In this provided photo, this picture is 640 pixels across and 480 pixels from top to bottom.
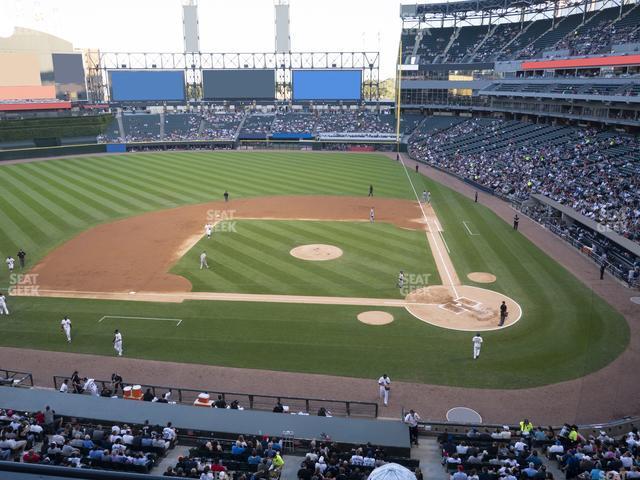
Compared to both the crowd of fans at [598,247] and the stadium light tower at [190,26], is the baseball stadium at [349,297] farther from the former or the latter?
the stadium light tower at [190,26]

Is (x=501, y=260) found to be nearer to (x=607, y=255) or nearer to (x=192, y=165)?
(x=607, y=255)

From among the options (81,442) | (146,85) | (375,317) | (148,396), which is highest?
(146,85)

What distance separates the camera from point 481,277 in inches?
1152

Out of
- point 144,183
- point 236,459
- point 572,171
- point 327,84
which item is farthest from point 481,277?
point 327,84

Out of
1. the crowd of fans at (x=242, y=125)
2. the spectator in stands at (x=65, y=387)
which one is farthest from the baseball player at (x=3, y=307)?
the crowd of fans at (x=242, y=125)

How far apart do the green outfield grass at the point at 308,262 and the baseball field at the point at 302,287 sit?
14cm

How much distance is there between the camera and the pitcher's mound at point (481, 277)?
94.6 feet

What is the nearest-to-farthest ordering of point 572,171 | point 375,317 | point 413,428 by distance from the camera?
point 413,428 < point 375,317 < point 572,171

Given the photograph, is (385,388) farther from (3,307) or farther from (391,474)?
(3,307)

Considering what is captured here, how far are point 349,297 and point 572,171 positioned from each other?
29248 millimetres

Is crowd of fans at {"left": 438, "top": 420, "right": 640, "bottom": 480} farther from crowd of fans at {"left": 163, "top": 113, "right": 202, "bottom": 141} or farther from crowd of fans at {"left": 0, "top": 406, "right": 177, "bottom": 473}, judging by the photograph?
crowd of fans at {"left": 163, "top": 113, "right": 202, "bottom": 141}

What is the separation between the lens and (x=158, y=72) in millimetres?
96938

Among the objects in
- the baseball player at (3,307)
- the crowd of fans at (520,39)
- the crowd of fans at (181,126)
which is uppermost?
the crowd of fans at (520,39)

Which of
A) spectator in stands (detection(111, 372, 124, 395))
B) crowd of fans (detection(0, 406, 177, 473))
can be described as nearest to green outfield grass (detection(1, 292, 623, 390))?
spectator in stands (detection(111, 372, 124, 395))
